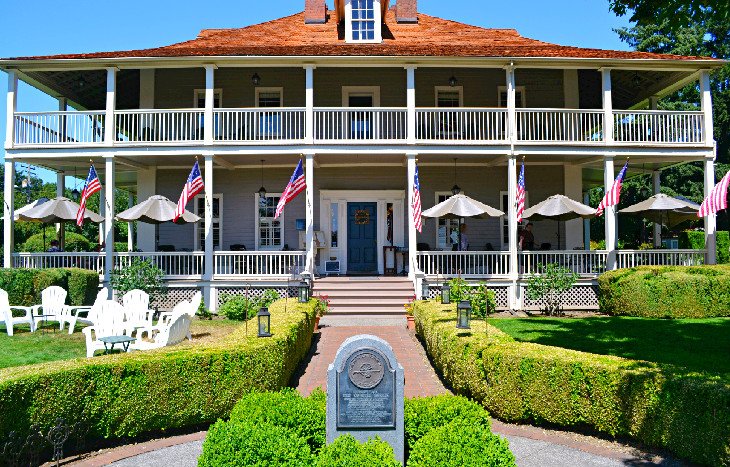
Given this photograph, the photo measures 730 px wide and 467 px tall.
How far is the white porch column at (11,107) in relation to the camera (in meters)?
16.0

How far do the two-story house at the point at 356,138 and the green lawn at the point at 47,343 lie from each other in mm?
3453

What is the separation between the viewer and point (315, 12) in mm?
21359

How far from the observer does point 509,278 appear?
16.0 m

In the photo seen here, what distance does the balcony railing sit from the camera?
16172 millimetres

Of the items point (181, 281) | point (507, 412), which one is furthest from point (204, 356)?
point (181, 281)

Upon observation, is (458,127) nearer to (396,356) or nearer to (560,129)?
(560,129)

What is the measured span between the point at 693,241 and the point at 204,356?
28.0 m

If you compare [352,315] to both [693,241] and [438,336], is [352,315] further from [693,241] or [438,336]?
[693,241]

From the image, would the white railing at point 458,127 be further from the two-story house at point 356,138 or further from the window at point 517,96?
the window at point 517,96

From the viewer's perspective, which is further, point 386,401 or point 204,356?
point 204,356

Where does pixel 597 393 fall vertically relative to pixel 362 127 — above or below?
below

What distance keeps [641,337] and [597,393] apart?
5.83 m

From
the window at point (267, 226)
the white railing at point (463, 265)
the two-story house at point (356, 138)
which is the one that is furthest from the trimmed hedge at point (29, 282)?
the white railing at point (463, 265)

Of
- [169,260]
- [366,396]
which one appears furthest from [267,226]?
[366,396]
